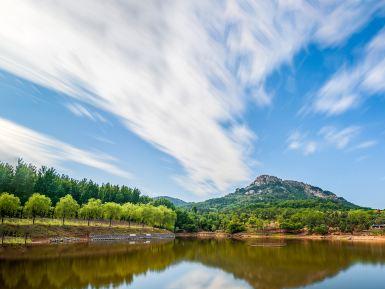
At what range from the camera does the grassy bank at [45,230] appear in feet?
211

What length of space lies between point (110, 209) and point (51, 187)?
854 inches

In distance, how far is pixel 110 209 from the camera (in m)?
106

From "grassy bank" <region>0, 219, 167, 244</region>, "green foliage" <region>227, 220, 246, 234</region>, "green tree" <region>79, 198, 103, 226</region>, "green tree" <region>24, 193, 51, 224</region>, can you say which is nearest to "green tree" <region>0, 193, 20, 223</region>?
"grassy bank" <region>0, 219, 167, 244</region>

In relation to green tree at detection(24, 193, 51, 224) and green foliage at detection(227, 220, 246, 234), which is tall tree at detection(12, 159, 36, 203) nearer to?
green tree at detection(24, 193, 51, 224)

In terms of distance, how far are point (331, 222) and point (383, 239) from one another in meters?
27.0

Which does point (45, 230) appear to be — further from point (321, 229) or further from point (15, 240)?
point (321, 229)

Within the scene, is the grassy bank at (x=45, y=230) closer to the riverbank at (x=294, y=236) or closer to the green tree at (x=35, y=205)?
the green tree at (x=35, y=205)

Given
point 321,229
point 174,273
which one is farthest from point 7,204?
point 321,229

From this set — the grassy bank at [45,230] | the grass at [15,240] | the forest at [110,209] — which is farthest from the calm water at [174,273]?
the forest at [110,209]

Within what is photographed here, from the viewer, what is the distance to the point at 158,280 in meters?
36.7

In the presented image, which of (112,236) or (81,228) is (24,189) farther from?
(112,236)

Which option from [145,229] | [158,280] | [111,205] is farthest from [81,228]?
[158,280]

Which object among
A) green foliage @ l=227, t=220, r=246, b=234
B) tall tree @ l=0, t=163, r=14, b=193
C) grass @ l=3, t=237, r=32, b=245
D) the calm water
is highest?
tall tree @ l=0, t=163, r=14, b=193

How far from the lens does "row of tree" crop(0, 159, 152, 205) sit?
294 feet
